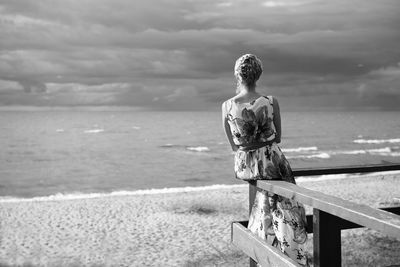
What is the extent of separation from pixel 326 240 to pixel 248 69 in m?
1.38

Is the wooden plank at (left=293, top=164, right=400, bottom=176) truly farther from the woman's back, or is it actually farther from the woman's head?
the woman's head

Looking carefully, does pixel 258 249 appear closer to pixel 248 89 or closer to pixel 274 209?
pixel 274 209

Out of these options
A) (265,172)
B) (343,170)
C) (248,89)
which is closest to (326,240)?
(265,172)

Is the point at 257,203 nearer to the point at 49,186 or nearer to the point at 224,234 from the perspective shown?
the point at 224,234

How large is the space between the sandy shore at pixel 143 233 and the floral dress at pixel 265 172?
473cm

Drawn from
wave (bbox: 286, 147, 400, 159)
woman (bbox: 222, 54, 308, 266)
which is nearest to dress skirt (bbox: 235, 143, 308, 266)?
woman (bbox: 222, 54, 308, 266)

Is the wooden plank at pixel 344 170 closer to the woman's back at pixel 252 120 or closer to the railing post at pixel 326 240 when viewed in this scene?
the woman's back at pixel 252 120

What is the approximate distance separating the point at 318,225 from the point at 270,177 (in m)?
1.03

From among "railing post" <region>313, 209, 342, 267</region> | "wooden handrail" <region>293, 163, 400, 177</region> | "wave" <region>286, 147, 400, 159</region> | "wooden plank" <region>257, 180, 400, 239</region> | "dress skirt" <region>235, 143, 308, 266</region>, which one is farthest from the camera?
"wave" <region>286, 147, 400, 159</region>

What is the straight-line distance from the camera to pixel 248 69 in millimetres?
3057

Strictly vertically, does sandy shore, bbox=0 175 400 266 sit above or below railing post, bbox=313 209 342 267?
below

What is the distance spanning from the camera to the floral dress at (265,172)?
9.90 ft

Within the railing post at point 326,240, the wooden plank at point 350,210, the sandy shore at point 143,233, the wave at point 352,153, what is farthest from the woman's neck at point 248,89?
the wave at point 352,153

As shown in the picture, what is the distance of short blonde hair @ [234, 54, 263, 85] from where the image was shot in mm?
3055
